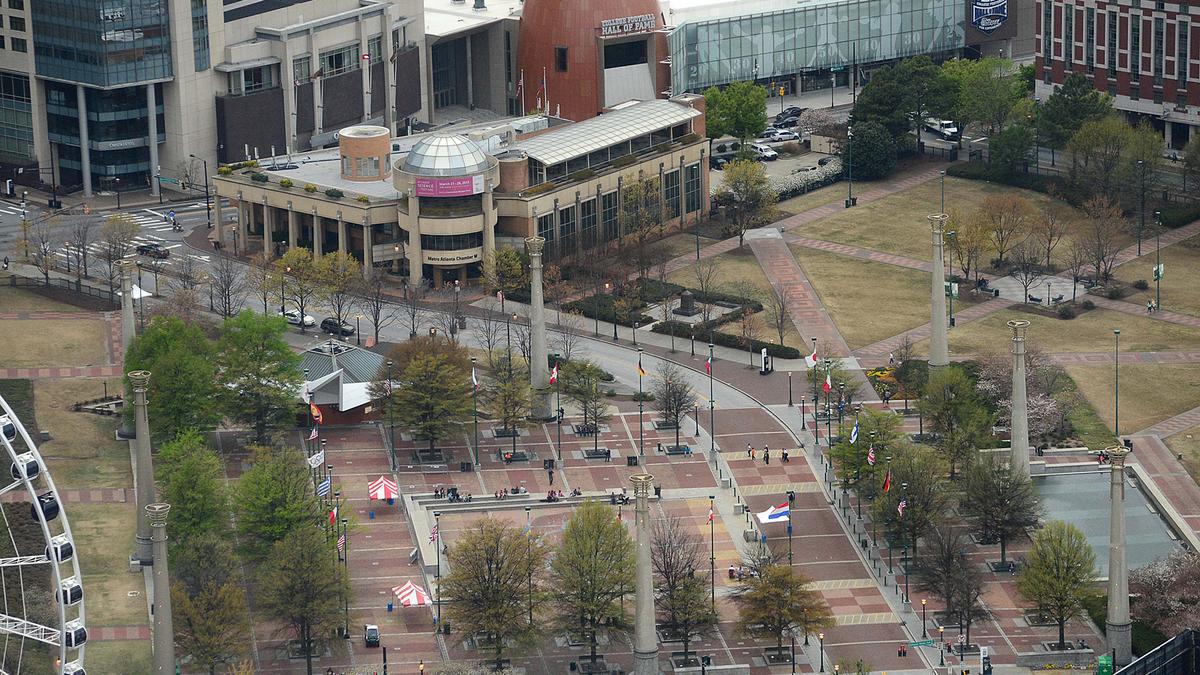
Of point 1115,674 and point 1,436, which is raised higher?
point 1,436

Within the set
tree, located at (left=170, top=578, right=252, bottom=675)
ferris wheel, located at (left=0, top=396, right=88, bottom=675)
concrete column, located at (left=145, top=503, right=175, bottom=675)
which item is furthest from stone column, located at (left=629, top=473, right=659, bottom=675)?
ferris wheel, located at (left=0, top=396, right=88, bottom=675)

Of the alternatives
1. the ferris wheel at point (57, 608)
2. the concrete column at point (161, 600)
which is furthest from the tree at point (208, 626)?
the ferris wheel at point (57, 608)

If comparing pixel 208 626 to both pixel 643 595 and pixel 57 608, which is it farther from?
pixel 643 595

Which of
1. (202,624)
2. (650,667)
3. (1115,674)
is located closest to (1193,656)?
(1115,674)

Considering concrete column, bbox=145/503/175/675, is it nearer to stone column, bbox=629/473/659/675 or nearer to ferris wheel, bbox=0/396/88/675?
ferris wheel, bbox=0/396/88/675

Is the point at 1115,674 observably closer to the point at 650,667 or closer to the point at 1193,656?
the point at 1193,656

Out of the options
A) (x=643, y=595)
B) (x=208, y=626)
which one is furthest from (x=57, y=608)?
(x=643, y=595)

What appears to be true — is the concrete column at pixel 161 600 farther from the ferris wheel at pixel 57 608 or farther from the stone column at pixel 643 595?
the stone column at pixel 643 595
